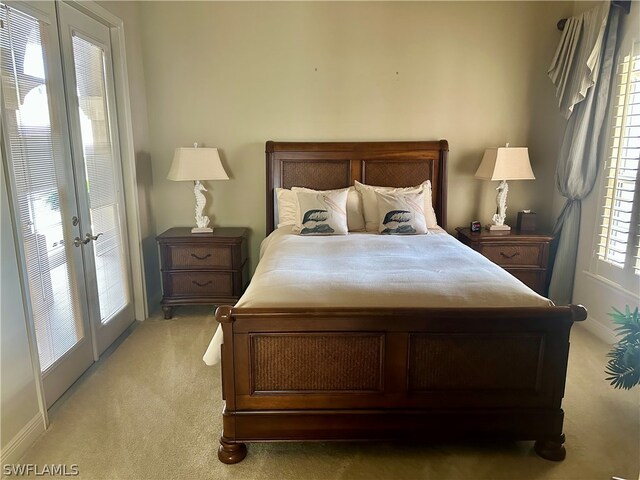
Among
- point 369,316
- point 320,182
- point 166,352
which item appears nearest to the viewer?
point 369,316

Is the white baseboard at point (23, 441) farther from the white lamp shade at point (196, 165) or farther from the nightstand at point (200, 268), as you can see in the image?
the white lamp shade at point (196, 165)

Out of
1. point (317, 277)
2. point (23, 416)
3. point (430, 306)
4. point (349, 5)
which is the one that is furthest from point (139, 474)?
point (349, 5)

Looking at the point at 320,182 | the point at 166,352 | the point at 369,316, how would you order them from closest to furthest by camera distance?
the point at 369,316 → the point at 166,352 → the point at 320,182

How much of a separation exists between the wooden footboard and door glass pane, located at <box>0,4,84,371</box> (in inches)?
46.1

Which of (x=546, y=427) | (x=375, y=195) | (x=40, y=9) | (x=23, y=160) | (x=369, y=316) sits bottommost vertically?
(x=546, y=427)

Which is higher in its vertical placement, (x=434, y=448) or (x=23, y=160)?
(x=23, y=160)

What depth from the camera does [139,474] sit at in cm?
202

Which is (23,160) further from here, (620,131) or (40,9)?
(620,131)

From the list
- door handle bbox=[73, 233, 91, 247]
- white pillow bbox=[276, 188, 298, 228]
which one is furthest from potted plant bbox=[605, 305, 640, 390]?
door handle bbox=[73, 233, 91, 247]

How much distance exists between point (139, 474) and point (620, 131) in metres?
3.77

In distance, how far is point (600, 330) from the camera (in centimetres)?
346

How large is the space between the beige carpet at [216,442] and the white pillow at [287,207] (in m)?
1.46

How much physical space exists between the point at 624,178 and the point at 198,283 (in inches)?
134

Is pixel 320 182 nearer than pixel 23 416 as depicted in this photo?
No
